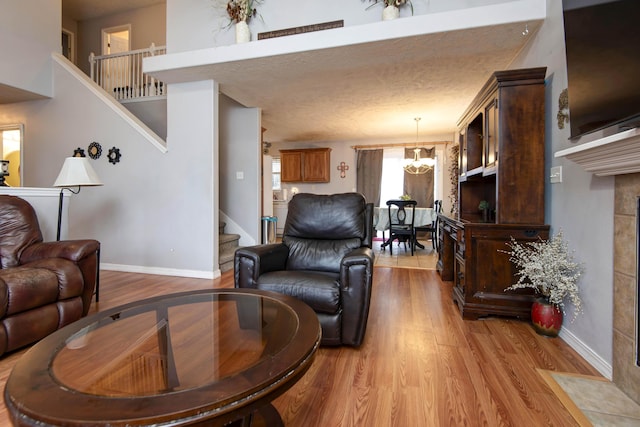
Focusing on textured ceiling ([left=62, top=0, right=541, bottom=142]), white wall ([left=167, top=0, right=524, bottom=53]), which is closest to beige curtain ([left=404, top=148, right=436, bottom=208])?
textured ceiling ([left=62, top=0, right=541, bottom=142])

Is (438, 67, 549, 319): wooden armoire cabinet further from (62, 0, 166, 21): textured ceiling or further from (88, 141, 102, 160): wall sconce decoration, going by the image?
(62, 0, 166, 21): textured ceiling

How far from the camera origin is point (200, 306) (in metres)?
1.53

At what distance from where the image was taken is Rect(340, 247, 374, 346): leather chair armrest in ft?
6.15

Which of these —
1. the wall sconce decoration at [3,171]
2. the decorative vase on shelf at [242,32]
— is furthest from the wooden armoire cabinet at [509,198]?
the wall sconce decoration at [3,171]

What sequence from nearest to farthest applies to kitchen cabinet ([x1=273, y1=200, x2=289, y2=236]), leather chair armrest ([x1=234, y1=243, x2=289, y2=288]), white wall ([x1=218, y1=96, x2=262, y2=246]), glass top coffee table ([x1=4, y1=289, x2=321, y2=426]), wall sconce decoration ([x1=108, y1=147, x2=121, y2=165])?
glass top coffee table ([x1=4, y1=289, x2=321, y2=426]) < leather chair armrest ([x1=234, y1=243, x2=289, y2=288]) < wall sconce decoration ([x1=108, y1=147, x2=121, y2=165]) < white wall ([x1=218, y1=96, x2=262, y2=246]) < kitchen cabinet ([x1=273, y1=200, x2=289, y2=236])

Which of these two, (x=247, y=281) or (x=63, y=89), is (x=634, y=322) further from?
(x=63, y=89)

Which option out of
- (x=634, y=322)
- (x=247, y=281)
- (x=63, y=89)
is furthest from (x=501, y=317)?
(x=63, y=89)

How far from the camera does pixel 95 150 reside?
407 centimetres

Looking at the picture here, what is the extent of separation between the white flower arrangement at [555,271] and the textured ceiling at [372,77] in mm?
1819

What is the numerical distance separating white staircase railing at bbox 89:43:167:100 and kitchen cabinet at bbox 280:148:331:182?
3.15 m

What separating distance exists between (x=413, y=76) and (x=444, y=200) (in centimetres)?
389

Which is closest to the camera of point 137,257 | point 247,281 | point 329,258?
point 247,281

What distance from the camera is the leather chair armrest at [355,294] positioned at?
6.15 ft

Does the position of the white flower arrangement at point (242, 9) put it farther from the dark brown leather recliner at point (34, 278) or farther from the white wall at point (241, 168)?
the dark brown leather recliner at point (34, 278)
